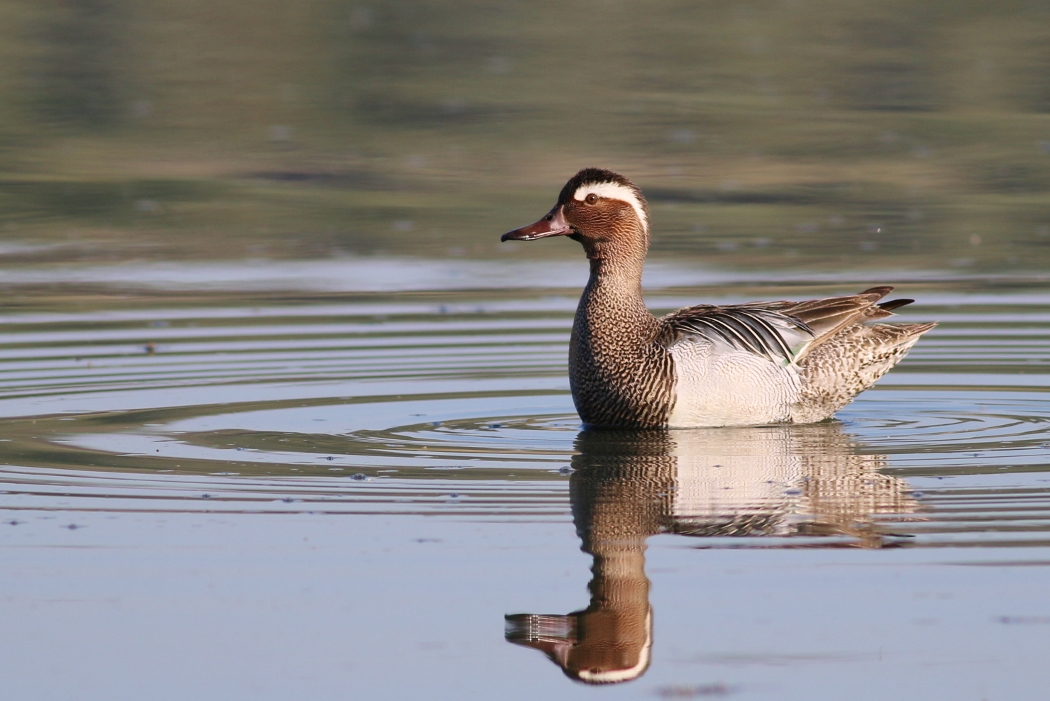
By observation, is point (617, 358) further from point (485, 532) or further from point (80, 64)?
point (80, 64)

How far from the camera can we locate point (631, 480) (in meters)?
7.79

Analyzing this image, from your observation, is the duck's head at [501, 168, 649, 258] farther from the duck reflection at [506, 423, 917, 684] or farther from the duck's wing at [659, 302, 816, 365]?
the duck reflection at [506, 423, 917, 684]

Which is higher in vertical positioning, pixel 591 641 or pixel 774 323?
pixel 774 323

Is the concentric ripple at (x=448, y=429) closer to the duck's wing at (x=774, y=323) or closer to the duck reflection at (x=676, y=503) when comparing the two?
the duck reflection at (x=676, y=503)

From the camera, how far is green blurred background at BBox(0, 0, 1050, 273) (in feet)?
54.6

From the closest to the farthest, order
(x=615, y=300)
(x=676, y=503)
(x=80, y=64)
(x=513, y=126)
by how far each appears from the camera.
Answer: (x=676, y=503)
(x=615, y=300)
(x=513, y=126)
(x=80, y=64)

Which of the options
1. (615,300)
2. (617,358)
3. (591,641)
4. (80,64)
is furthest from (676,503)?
(80,64)

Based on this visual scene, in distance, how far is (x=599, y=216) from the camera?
965cm

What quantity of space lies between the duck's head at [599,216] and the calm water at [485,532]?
96 centimetres

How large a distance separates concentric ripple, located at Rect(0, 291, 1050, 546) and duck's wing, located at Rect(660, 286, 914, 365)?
0.46 meters

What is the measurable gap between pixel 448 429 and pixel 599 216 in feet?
4.91

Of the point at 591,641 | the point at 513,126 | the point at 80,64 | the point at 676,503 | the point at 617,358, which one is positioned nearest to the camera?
the point at 591,641

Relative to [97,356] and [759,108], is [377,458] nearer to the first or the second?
[97,356]

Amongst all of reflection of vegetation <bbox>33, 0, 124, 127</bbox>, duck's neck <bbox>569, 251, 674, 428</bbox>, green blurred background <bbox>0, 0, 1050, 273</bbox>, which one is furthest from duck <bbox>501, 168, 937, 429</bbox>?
reflection of vegetation <bbox>33, 0, 124, 127</bbox>
